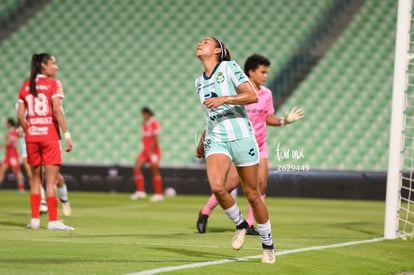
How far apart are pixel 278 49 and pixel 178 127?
3666 mm

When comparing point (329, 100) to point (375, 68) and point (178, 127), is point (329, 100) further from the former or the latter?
point (178, 127)

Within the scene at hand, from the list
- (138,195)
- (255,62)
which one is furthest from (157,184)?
(255,62)

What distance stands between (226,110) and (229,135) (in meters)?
0.23

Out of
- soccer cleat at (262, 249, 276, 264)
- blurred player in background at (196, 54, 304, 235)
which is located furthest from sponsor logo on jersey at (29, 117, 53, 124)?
soccer cleat at (262, 249, 276, 264)

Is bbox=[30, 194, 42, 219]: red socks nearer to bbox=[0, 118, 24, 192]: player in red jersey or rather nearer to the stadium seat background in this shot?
bbox=[0, 118, 24, 192]: player in red jersey

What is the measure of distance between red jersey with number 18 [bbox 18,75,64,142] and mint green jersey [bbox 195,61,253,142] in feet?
11.4

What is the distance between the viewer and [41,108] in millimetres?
10742

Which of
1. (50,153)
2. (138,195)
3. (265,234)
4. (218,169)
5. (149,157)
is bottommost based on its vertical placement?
(138,195)

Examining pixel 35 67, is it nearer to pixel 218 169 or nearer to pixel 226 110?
pixel 226 110

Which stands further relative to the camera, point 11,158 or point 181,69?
point 181,69

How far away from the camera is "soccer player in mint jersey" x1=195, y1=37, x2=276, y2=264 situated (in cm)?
757

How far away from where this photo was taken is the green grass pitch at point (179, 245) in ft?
23.7

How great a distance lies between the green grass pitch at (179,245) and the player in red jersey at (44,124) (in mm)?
416

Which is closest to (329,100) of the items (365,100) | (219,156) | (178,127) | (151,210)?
(365,100)
